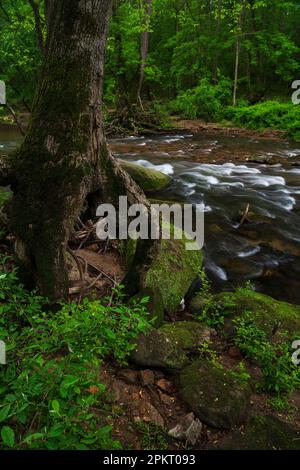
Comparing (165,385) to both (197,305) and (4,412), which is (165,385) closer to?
(197,305)

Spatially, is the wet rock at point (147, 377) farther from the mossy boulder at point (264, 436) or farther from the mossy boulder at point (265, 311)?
the mossy boulder at point (265, 311)

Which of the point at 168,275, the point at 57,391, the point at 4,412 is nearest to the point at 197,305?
the point at 168,275

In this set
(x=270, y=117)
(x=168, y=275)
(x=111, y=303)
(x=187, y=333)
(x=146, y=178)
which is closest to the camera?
(x=111, y=303)

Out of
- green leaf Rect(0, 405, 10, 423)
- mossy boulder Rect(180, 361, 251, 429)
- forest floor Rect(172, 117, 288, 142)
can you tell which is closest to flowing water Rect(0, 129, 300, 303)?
forest floor Rect(172, 117, 288, 142)

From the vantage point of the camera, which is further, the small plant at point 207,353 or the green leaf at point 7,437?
the small plant at point 207,353

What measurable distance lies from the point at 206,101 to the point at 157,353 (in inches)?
897

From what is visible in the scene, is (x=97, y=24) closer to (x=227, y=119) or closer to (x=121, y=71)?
(x=121, y=71)

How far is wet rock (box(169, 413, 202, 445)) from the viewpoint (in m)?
2.77

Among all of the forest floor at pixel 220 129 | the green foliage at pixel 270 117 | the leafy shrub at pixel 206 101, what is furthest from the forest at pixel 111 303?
the leafy shrub at pixel 206 101

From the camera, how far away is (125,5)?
62.8ft

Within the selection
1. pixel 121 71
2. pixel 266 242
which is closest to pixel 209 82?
pixel 121 71

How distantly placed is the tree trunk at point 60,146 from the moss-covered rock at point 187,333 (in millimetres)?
1192

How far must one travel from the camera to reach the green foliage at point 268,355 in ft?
11.1

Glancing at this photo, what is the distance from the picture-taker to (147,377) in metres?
3.25
